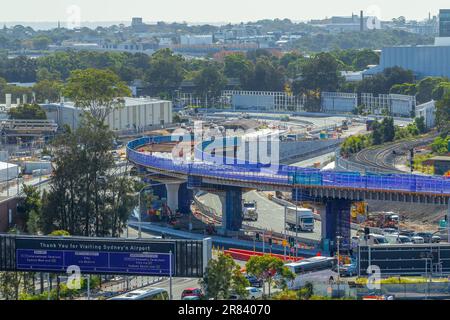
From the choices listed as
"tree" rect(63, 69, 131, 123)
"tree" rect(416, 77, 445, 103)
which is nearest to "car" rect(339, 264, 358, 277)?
"tree" rect(63, 69, 131, 123)

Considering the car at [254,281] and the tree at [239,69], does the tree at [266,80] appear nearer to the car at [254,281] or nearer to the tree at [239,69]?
the tree at [239,69]

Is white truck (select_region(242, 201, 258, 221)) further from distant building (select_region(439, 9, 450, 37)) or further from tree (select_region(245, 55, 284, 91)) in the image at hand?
distant building (select_region(439, 9, 450, 37))

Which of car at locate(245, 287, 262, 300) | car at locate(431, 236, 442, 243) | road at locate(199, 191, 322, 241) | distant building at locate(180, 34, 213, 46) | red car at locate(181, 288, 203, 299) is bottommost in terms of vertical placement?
road at locate(199, 191, 322, 241)
